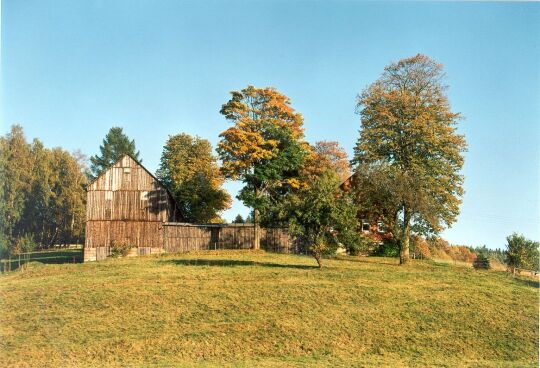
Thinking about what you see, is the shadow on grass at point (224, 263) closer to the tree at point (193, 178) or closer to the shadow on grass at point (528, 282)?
the shadow on grass at point (528, 282)

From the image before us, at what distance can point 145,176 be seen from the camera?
1940 inches

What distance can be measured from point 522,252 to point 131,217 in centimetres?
3734

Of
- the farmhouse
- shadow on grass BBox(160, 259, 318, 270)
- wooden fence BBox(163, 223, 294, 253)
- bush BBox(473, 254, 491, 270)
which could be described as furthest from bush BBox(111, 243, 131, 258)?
bush BBox(473, 254, 491, 270)

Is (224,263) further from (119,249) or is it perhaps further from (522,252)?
(522,252)

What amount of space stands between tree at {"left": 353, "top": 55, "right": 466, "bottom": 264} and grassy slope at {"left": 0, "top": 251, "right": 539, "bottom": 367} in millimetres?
9340

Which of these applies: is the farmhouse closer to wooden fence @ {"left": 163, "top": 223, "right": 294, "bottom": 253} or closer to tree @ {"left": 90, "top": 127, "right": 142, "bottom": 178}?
wooden fence @ {"left": 163, "top": 223, "right": 294, "bottom": 253}

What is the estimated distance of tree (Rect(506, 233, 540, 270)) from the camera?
39031mm

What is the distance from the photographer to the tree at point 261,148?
4850 centimetres

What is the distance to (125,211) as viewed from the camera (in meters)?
48.5

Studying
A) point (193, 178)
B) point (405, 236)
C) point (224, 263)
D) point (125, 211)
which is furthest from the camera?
point (193, 178)

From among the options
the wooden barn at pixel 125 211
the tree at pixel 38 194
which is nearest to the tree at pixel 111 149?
the tree at pixel 38 194

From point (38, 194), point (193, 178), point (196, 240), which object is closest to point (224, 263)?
point (196, 240)

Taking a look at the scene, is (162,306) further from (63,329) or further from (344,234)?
(344,234)

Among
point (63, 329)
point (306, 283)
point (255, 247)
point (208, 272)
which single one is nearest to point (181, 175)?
point (255, 247)
